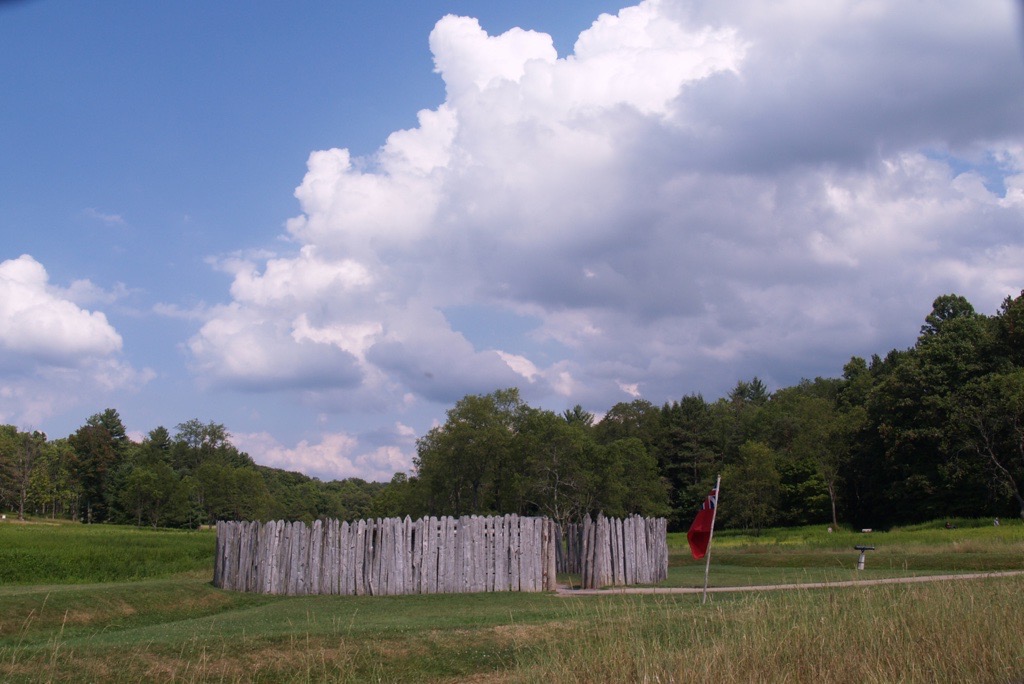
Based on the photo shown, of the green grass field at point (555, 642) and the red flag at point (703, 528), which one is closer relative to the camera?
the green grass field at point (555, 642)

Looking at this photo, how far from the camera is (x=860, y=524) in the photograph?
62500mm

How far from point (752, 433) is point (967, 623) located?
80.2m

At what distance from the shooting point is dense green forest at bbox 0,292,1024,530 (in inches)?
1700

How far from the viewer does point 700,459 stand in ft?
267

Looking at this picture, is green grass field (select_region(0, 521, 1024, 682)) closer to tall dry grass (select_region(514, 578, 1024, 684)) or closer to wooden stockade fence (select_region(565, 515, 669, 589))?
tall dry grass (select_region(514, 578, 1024, 684))

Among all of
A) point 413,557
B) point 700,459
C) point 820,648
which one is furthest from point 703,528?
point 700,459

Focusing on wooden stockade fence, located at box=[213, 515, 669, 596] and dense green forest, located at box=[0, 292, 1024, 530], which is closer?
wooden stockade fence, located at box=[213, 515, 669, 596]

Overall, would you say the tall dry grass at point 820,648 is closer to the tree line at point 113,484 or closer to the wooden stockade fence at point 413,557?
the wooden stockade fence at point 413,557

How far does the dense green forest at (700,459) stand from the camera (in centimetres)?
4319

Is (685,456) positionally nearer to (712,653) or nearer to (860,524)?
(860,524)

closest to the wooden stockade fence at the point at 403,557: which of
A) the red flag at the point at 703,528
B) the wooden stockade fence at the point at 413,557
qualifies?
the wooden stockade fence at the point at 413,557

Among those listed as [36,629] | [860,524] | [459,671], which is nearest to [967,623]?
[459,671]

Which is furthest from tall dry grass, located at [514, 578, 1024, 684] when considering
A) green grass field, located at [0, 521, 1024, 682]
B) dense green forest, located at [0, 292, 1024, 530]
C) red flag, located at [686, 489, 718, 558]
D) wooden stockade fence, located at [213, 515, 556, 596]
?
dense green forest, located at [0, 292, 1024, 530]

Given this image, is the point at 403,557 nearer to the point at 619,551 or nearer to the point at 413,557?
the point at 413,557
